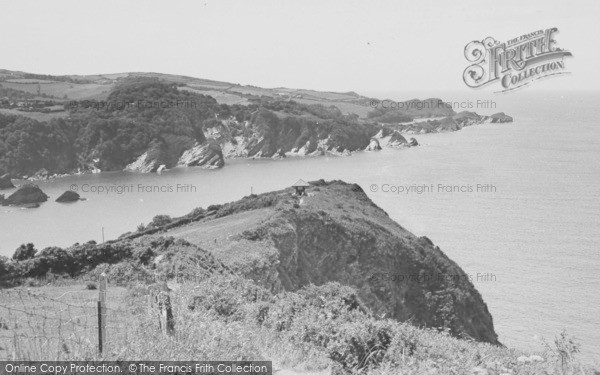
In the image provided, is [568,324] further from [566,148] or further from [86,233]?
[566,148]

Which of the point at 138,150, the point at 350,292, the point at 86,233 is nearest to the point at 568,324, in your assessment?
the point at 350,292

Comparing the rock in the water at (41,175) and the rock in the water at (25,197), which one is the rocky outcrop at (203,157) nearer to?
the rock in the water at (41,175)

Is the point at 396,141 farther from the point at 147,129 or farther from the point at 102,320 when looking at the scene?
the point at 102,320

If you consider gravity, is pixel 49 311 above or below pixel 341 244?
above

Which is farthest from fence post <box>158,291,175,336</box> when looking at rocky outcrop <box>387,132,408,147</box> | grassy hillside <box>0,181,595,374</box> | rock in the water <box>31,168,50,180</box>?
rocky outcrop <box>387,132,408,147</box>

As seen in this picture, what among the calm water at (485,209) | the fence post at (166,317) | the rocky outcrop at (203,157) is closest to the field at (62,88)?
the rocky outcrop at (203,157)
